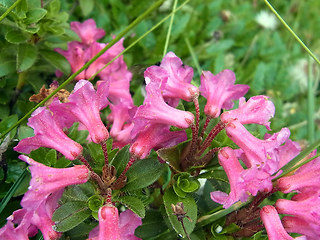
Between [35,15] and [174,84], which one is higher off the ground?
[35,15]

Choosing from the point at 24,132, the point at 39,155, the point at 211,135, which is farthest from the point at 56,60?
the point at 211,135

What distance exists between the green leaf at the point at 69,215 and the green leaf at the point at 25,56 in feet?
1.57

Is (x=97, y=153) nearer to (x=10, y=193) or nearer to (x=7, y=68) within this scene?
(x=10, y=193)

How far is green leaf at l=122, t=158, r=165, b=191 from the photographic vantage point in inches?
40.6

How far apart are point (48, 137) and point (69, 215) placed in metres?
0.18

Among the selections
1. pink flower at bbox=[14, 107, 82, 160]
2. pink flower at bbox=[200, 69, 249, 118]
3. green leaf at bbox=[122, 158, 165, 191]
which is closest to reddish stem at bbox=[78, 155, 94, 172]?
pink flower at bbox=[14, 107, 82, 160]

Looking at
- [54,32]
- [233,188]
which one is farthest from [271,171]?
[54,32]

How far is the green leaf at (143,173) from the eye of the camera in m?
1.03

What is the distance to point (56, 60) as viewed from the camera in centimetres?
137

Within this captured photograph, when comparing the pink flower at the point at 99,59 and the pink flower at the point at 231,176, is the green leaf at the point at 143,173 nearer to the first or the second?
the pink flower at the point at 231,176

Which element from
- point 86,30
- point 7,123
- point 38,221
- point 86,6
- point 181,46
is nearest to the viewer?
point 38,221

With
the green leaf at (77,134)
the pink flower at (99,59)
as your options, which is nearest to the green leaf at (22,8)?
the pink flower at (99,59)

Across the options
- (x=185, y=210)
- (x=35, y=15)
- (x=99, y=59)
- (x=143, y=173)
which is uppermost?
(x=35, y=15)

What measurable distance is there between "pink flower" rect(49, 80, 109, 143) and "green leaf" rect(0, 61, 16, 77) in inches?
16.3
